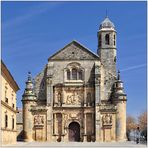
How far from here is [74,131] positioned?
6531cm

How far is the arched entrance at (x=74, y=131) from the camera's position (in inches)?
2562

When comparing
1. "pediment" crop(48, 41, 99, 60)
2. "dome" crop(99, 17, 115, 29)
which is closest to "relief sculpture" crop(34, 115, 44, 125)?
"pediment" crop(48, 41, 99, 60)

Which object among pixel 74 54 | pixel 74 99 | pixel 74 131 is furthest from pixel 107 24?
pixel 74 131

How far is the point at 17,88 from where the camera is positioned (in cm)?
5494

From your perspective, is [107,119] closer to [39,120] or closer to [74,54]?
[39,120]

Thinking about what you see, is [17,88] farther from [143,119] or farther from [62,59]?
[143,119]

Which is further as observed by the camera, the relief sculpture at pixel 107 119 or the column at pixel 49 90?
the column at pixel 49 90

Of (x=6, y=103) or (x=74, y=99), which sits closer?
(x=6, y=103)

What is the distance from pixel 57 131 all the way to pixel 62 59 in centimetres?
969

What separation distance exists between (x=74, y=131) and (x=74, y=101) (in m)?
3.95

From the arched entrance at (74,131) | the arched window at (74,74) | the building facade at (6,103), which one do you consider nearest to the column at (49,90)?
the arched window at (74,74)

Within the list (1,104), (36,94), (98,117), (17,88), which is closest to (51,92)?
(36,94)

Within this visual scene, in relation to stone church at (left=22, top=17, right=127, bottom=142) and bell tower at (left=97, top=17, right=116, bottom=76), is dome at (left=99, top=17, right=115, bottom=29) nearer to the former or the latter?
bell tower at (left=97, top=17, right=116, bottom=76)

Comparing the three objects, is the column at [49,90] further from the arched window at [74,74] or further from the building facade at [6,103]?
the building facade at [6,103]
